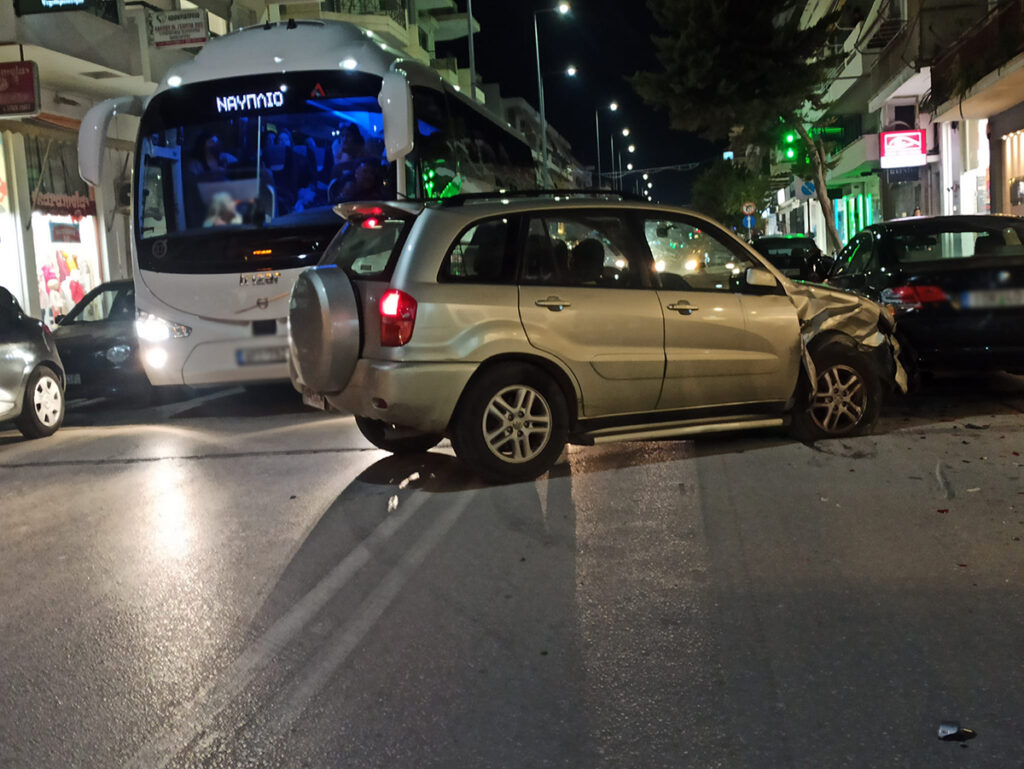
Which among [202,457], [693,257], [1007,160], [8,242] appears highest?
[1007,160]

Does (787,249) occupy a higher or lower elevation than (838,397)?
higher

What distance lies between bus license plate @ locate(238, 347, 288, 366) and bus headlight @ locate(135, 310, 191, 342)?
608 mm

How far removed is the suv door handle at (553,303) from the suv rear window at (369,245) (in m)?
0.98

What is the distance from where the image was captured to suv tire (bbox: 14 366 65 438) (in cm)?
1062

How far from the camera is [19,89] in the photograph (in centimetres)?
1708

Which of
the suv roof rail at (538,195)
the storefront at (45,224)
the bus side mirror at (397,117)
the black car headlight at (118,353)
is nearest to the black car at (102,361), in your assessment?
the black car headlight at (118,353)

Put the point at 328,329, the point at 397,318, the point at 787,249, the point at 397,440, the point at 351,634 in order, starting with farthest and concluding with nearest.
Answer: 1. the point at 787,249
2. the point at 397,440
3. the point at 328,329
4. the point at 397,318
5. the point at 351,634

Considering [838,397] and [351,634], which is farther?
[838,397]

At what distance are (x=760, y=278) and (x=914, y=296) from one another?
8.95 ft

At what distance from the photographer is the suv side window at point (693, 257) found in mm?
7660

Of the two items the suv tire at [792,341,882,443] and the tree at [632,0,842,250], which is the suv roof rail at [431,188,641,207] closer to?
the suv tire at [792,341,882,443]

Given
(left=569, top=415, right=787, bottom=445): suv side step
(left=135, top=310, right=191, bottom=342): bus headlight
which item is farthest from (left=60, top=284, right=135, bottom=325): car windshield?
(left=569, top=415, right=787, bottom=445): suv side step

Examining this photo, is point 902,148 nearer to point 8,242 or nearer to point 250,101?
point 8,242

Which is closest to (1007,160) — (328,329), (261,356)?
(261,356)
